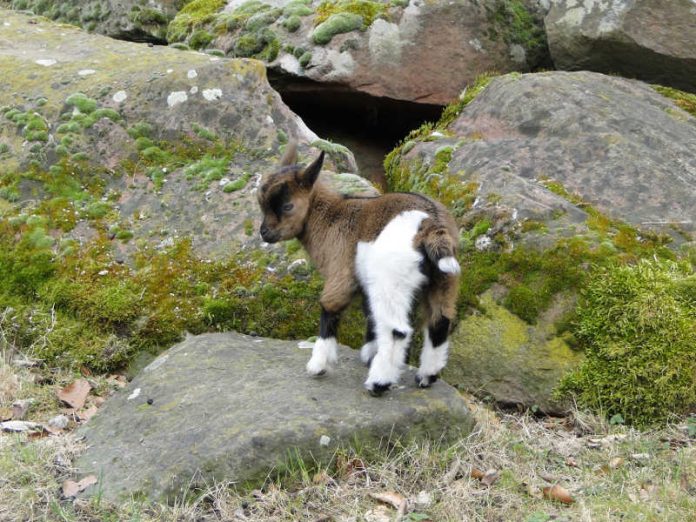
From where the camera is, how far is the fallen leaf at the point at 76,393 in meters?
6.82

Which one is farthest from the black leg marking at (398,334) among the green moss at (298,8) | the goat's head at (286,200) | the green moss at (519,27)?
the green moss at (298,8)

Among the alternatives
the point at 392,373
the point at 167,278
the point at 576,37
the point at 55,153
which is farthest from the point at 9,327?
the point at 576,37

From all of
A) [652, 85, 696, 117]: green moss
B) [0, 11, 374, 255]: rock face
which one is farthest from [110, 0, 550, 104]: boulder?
[652, 85, 696, 117]: green moss

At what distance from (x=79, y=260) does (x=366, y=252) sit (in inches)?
129

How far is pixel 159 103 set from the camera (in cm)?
919

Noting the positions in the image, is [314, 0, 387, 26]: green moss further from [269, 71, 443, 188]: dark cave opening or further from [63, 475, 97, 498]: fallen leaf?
[63, 475, 97, 498]: fallen leaf

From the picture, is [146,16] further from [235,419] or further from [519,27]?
[235,419]

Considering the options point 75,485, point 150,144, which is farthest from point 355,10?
point 75,485

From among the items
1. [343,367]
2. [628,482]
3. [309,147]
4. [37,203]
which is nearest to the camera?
[628,482]

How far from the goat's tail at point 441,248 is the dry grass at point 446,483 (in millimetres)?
1256

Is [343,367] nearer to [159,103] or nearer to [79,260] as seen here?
[79,260]

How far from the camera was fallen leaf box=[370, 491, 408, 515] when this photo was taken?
5.29 meters

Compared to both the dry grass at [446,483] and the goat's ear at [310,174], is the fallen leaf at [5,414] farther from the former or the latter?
the goat's ear at [310,174]

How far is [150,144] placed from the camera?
29.4 ft
